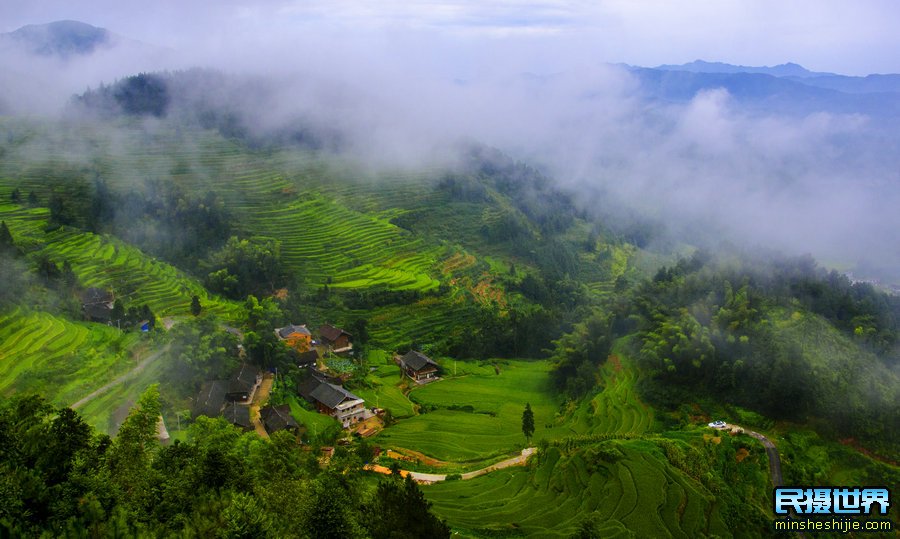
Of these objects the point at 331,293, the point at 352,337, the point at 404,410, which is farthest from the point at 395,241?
the point at 404,410

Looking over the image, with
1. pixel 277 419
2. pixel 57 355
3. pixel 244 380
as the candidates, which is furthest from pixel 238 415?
pixel 57 355

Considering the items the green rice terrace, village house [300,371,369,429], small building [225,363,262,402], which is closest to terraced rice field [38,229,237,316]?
the green rice terrace

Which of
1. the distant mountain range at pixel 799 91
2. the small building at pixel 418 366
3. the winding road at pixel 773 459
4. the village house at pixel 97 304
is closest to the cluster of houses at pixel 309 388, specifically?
the small building at pixel 418 366

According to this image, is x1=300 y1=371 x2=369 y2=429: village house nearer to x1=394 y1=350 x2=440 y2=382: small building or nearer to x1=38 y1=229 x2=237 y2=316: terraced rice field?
x1=394 y1=350 x2=440 y2=382: small building

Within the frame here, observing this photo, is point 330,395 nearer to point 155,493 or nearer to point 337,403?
point 337,403

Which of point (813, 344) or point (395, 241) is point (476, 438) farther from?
point (395, 241)
